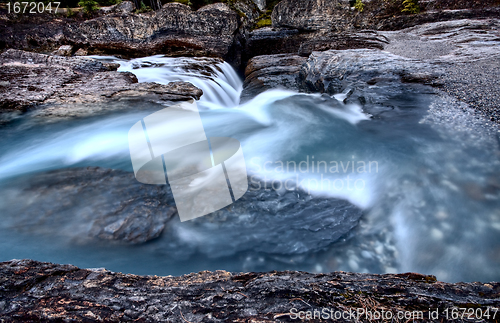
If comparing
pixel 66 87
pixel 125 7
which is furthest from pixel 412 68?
pixel 125 7

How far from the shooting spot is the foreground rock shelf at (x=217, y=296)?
1.21m

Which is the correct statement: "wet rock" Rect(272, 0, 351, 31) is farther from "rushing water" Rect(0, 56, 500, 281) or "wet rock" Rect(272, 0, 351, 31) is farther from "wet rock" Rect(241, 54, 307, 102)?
"rushing water" Rect(0, 56, 500, 281)

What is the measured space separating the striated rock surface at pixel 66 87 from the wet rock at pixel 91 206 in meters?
2.28

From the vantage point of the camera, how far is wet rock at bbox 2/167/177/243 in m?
2.51

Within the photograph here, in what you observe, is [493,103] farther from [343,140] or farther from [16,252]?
[16,252]

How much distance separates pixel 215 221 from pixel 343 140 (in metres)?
2.76

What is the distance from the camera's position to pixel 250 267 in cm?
233

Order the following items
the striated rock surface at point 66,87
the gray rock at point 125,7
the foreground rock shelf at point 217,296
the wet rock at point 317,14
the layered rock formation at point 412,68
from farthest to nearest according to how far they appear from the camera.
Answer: the gray rock at point 125,7, the wet rock at point 317,14, the striated rock surface at point 66,87, the layered rock formation at point 412,68, the foreground rock shelf at point 217,296

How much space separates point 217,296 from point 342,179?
253cm

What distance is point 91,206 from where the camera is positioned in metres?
2.77

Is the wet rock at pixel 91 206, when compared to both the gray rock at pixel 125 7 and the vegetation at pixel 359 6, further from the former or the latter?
the gray rock at pixel 125 7

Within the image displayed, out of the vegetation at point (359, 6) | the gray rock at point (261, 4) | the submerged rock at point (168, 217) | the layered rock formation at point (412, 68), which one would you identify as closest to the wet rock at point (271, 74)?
the layered rock formation at point (412, 68)

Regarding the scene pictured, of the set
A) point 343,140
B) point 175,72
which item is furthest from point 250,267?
point 175,72

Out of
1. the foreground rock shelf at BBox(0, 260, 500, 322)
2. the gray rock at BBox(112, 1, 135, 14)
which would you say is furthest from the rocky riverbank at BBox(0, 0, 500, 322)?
the gray rock at BBox(112, 1, 135, 14)
